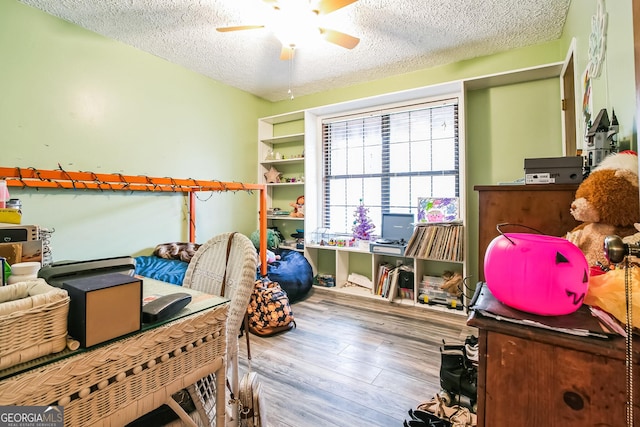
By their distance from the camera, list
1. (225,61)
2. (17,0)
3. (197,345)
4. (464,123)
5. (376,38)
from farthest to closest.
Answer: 1. (225,61)
2. (464,123)
3. (376,38)
4. (17,0)
5. (197,345)

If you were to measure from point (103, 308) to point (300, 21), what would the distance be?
2.13 meters

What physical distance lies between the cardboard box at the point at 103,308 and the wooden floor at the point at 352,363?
1096 millimetres

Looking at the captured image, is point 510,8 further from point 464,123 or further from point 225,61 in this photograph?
point 225,61

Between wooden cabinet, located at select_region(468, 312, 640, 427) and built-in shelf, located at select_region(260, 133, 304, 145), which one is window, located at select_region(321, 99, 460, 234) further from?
wooden cabinet, located at select_region(468, 312, 640, 427)

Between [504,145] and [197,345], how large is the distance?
10.5 feet

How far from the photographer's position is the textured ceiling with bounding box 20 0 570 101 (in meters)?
2.18

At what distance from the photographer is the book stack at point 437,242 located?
277cm

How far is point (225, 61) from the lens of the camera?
3.04 metres

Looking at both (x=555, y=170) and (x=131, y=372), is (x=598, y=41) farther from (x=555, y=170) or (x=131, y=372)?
(x=131, y=372)

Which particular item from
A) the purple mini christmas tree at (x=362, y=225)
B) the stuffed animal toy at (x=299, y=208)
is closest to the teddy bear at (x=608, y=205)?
the purple mini christmas tree at (x=362, y=225)

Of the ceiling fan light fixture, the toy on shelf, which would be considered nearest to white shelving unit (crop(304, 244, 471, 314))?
the toy on shelf

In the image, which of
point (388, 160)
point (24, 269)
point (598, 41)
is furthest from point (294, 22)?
point (24, 269)

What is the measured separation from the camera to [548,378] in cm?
62

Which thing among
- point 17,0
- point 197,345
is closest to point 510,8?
point 197,345
